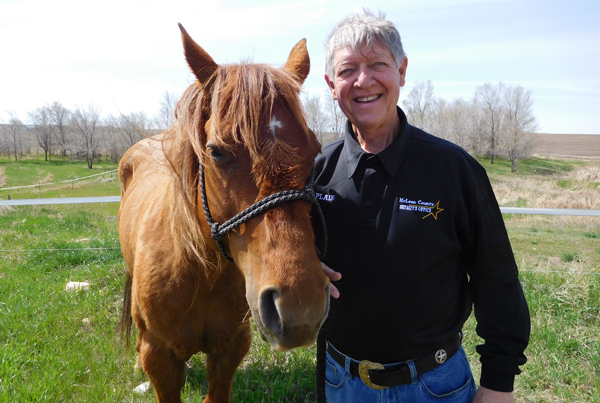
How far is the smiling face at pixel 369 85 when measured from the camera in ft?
5.67

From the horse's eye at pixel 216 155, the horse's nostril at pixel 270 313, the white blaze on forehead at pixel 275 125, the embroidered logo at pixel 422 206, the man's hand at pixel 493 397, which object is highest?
the white blaze on forehead at pixel 275 125

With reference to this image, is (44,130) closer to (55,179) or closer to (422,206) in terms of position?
(55,179)

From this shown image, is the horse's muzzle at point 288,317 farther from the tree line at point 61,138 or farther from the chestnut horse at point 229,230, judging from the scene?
the tree line at point 61,138

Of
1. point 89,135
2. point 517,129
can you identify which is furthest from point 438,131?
point 89,135

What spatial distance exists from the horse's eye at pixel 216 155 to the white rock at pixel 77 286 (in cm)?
409

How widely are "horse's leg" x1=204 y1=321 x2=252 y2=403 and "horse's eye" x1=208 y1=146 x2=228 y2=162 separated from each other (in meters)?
1.45

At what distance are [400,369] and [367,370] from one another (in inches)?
6.0

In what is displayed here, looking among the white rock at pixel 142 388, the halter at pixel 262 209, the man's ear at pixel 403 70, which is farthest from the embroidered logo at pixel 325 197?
the white rock at pixel 142 388

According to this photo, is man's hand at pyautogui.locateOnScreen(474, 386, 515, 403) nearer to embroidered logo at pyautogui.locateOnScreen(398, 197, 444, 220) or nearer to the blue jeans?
the blue jeans

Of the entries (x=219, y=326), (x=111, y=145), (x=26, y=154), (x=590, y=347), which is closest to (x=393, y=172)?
(x=219, y=326)

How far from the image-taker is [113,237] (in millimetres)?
6758

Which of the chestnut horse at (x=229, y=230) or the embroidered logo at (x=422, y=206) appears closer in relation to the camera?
the chestnut horse at (x=229, y=230)

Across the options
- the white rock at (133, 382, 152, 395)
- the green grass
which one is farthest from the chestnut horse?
the green grass

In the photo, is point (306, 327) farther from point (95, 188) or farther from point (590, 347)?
point (95, 188)
